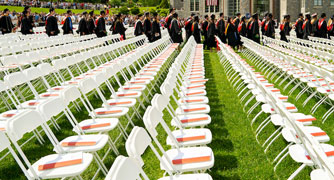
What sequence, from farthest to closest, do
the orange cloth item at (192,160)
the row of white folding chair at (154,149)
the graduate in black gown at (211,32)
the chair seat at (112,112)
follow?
the graduate in black gown at (211,32) → the chair seat at (112,112) → the orange cloth item at (192,160) → the row of white folding chair at (154,149)

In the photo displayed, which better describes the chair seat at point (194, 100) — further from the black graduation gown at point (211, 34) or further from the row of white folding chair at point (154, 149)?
the black graduation gown at point (211, 34)

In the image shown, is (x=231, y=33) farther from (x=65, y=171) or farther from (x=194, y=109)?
(x=65, y=171)

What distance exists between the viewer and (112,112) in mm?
5129

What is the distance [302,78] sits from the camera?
7.59 metres

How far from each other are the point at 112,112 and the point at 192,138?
58.6 inches

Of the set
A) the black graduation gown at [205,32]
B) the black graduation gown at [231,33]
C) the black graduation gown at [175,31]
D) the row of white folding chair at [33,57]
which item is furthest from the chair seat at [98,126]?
the black graduation gown at [205,32]

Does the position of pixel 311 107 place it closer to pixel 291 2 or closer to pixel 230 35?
pixel 230 35

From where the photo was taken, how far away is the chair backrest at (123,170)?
2295 millimetres

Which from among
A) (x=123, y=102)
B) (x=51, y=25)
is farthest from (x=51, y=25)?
(x=123, y=102)

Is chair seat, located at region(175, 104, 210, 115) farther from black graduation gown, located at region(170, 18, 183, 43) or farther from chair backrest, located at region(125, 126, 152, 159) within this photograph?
black graduation gown, located at region(170, 18, 183, 43)

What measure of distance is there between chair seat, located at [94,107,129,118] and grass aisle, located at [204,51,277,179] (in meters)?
1.36

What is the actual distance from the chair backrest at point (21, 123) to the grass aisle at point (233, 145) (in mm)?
2131

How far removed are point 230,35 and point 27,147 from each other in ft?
46.2

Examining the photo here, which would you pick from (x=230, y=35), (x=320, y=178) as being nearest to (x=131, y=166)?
(x=320, y=178)
